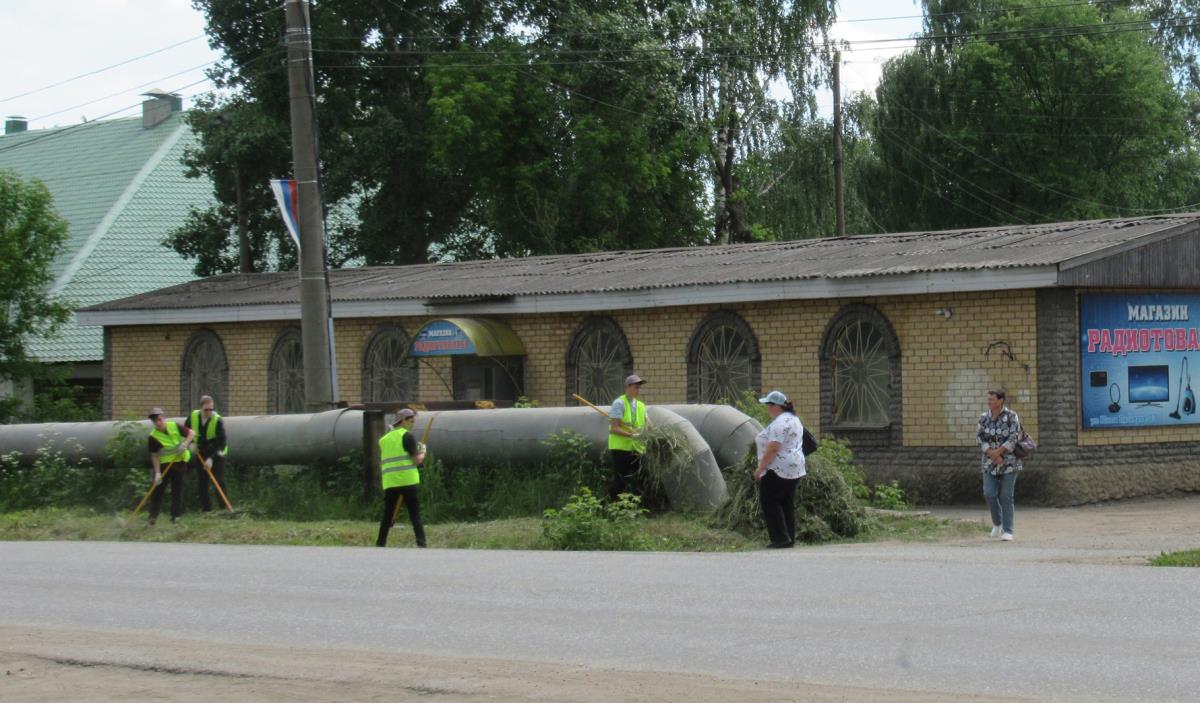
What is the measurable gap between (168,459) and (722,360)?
8.21 meters

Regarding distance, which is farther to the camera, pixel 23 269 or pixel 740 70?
pixel 740 70

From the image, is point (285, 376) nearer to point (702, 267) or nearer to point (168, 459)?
point (702, 267)

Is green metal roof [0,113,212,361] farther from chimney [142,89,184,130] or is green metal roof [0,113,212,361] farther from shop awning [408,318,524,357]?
shop awning [408,318,524,357]

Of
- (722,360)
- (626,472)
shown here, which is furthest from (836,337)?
(626,472)

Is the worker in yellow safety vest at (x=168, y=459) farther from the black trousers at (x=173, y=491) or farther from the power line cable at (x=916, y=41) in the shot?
the power line cable at (x=916, y=41)

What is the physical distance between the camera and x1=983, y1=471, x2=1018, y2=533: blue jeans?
16172 millimetres

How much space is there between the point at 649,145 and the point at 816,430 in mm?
18365

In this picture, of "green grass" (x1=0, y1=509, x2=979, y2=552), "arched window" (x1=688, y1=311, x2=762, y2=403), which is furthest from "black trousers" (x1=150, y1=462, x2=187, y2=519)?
"arched window" (x1=688, y1=311, x2=762, y2=403)

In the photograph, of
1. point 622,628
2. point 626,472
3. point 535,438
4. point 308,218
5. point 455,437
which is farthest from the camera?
point 308,218

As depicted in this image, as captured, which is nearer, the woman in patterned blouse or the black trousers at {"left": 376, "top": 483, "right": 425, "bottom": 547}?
the woman in patterned blouse

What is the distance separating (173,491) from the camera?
20.4 meters

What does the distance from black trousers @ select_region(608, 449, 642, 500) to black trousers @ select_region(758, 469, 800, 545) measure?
8.09ft

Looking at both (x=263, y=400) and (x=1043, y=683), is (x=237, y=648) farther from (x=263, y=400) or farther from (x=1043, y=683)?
(x=263, y=400)

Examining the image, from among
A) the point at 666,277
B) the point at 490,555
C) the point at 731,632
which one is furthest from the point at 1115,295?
the point at 731,632
